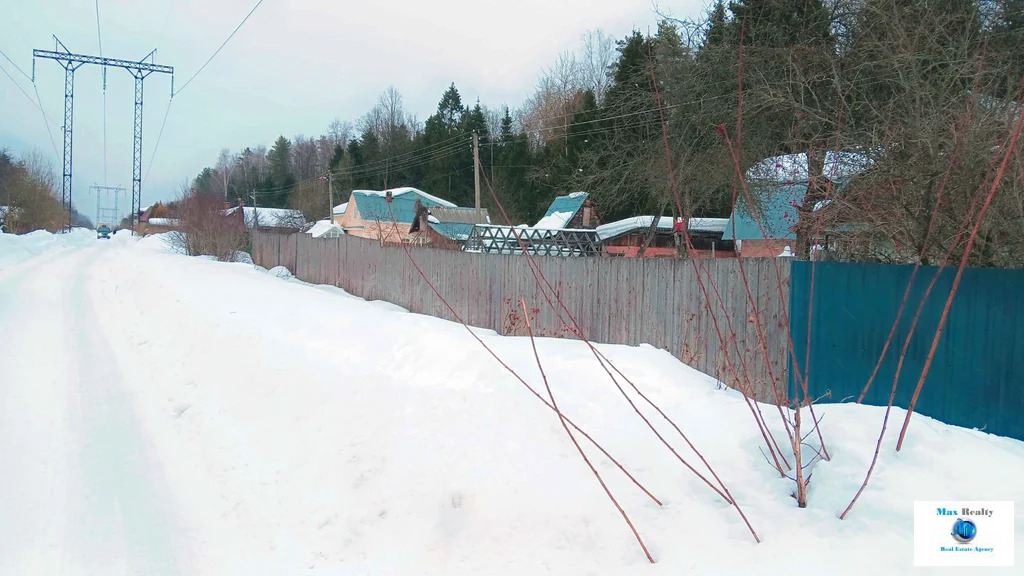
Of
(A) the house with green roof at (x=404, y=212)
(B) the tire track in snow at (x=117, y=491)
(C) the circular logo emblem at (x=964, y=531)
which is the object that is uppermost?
(A) the house with green roof at (x=404, y=212)

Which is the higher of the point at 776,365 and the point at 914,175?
the point at 914,175

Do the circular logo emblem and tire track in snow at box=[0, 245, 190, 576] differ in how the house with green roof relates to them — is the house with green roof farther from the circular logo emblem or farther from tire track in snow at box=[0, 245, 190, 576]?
the circular logo emblem

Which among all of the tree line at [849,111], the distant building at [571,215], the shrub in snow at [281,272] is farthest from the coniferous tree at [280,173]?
the tree line at [849,111]

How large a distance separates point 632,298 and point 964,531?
5440 mm

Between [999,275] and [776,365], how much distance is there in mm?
2075

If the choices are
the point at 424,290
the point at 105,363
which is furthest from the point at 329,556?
the point at 424,290

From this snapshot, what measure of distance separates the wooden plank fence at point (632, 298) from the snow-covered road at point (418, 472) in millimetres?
810

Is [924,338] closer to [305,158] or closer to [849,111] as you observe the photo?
[849,111]

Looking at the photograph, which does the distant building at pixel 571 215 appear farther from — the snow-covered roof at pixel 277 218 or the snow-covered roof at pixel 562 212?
the snow-covered roof at pixel 277 218

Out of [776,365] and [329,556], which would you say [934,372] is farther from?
[329,556]

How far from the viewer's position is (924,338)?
5.61 metres

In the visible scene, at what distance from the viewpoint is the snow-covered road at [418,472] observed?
3264 mm

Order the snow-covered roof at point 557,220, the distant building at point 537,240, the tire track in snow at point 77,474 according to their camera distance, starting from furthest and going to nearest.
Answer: the snow-covered roof at point 557,220, the distant building at point 537,240, the tire track in snow at point 77,474

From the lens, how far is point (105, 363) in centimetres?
863
